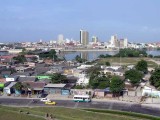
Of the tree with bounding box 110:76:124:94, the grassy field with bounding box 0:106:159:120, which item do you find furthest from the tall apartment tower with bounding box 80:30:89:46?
the grassy field with bounding box 0:106:159:120

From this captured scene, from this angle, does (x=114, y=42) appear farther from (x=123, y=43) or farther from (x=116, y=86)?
(x=116, y=86)

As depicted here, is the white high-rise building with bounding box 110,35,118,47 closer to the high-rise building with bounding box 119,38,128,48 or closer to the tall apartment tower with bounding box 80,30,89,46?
the high-rise building with bounding box 119,38,128,48

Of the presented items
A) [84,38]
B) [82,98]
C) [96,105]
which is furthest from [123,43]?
[96,105]

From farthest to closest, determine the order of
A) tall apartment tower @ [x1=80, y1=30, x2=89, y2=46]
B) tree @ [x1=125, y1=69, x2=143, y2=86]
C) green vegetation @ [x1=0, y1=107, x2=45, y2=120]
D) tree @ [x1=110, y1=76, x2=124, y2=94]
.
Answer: tall apartment tower @ [x1=80, y1=30, x2=89, y2=46] < tree @ [x1=125, y1=69, x2=143, y2=86] < tree @ [x1=110, y1=76, x2=124, y2=94] < green vegetation @ [x1=0, y1=107, x2=45, y2=120]

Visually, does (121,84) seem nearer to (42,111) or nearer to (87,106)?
(87,106)

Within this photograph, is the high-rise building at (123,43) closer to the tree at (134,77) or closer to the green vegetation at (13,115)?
the tree at (134,77)

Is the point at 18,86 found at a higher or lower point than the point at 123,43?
lower

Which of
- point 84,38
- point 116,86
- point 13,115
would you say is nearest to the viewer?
point 13,115

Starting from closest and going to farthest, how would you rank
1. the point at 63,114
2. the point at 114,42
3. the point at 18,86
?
the point at 63,114 < the point at 18,86 < the point at 114,42

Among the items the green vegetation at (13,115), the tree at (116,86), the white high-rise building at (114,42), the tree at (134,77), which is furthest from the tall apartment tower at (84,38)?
the green vegetation at (13,115)
